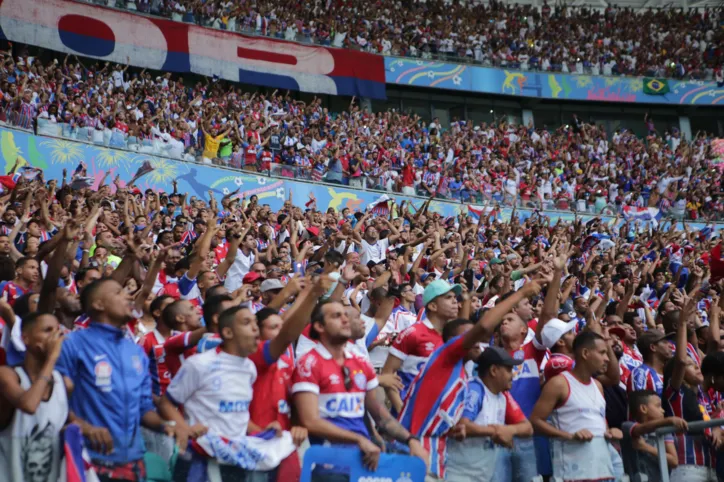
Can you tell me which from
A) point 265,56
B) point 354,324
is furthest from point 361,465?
point 265,56

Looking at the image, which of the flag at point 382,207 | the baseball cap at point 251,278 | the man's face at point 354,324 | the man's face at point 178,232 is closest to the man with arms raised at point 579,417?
the man's face at point 354,324

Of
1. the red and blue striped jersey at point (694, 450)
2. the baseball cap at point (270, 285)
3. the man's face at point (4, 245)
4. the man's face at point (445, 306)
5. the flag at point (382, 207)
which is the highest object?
the flag at point (382, 207)

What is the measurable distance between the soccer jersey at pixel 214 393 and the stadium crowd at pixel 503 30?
69.2ft

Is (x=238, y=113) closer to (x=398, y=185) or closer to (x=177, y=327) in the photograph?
(x=398, y=185)

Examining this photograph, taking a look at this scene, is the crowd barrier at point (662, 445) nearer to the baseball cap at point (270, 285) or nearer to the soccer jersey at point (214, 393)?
the soccer jersey at point (214, 393)

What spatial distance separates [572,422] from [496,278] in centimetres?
435

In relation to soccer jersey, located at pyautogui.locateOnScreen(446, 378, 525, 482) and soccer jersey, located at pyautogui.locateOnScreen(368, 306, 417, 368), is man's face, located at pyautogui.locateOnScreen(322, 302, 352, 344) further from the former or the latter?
soccer jersey, located at pyautogui.locateOnScreen(368, 306, 417, 368)

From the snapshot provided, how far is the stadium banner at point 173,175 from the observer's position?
53.3ft

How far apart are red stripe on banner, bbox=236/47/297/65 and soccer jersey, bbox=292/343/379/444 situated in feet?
71.1

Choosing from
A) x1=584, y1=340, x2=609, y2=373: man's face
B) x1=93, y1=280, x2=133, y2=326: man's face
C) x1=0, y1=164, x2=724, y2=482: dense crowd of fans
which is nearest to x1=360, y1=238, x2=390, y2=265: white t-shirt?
Answer: x1=0, y1=164, x2=724, y2=482: dense crowd of fans

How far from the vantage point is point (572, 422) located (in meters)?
5.20

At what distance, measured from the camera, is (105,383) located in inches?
164

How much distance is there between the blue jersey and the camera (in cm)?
413

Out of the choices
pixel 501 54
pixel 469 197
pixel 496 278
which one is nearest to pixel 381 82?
pixel 501 54
